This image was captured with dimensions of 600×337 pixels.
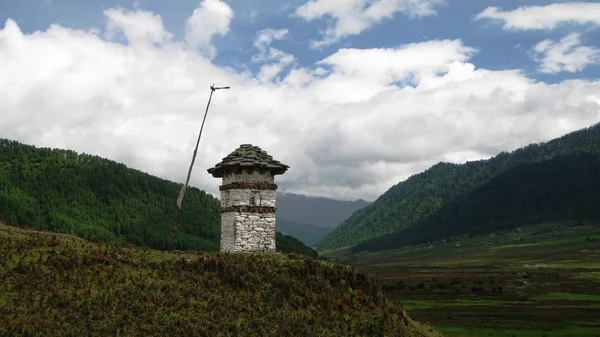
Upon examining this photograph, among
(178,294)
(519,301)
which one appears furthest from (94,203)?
(178,294)

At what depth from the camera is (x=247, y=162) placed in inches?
981

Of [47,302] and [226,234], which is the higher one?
[226,234]

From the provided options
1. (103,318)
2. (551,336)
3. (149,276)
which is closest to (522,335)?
(551,336)

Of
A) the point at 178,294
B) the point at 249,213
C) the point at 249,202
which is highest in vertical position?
the point at 249,202

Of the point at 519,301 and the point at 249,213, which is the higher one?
the point at 249,213

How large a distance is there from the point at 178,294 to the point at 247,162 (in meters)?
8.77

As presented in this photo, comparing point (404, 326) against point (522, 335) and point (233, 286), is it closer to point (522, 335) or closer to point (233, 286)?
point (233, 286)

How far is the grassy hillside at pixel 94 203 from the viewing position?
153m

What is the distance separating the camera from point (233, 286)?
19656mm

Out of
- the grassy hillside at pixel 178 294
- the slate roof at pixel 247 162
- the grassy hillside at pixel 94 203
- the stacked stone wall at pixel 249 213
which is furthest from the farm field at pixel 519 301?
the grassy hillside at pixel 94 203

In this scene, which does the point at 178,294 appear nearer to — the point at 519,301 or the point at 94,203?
the point at 519,301

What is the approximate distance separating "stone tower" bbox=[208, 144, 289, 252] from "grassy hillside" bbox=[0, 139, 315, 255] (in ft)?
440

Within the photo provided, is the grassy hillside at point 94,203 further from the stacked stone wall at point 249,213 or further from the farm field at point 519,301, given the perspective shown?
the stacked stone wall at point 249,213

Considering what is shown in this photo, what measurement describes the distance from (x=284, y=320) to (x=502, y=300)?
195 ft
